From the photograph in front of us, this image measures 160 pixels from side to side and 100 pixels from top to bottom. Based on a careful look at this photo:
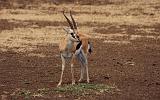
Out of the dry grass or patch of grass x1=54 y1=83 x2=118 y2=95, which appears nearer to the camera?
patch of grass x1=54 y1=83 x2=118 y2=95

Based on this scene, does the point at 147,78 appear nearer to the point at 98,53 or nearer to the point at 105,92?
the point at 105,92

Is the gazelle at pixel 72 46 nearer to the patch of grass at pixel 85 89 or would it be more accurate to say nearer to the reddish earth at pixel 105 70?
the patch of grass at pixel 85 89

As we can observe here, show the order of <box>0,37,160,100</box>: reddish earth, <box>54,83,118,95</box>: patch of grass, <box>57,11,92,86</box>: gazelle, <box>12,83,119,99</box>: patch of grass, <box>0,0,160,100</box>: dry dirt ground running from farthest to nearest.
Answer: <box>0,0,160,100</box>: dry dirt ground
<box>57,11,92,86</box>: gazelle
<box>0,37,160,100</box>: reddish earth
<box>54,83,118,95</box>: patch of grass
<box>12,83,119,99</box>: patch of grass

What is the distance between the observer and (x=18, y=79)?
14.5 metres

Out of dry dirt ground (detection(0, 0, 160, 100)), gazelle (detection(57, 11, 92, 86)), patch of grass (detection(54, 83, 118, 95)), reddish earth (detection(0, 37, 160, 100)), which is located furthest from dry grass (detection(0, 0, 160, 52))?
patch of grass (detection(54, 83, 118, 95))

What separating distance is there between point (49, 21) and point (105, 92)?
60.1ft

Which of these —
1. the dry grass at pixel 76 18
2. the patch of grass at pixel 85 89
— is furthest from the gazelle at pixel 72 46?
the dry grass at pixel 76 18

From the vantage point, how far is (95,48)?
20.7 m

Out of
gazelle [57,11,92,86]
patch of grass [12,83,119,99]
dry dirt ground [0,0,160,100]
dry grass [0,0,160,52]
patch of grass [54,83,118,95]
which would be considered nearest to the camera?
patch of grass [12,83,119,99]

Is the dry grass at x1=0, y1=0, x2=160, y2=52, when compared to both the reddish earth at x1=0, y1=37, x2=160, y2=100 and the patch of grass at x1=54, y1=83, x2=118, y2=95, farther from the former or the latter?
the patch of grass at x1=54, y1=83, x2=118, y2=95

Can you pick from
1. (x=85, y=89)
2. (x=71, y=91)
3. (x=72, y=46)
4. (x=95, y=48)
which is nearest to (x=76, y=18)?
(x=95, y=48)

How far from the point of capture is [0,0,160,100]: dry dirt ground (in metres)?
13.6

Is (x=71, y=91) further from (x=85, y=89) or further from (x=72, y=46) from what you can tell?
(x=72, y=46)

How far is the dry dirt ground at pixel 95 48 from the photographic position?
13.6 meters
